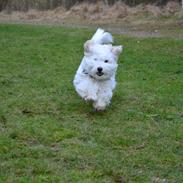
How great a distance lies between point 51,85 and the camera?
8.58 m

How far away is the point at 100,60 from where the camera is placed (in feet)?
21.4

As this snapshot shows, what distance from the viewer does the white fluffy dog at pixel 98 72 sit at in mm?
6539

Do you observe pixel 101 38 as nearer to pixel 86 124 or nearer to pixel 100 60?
pixel 100 60

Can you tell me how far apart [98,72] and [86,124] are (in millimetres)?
580

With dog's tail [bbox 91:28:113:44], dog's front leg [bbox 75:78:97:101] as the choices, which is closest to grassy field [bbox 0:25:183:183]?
dog's front leg [bbox 75:78:97:101]

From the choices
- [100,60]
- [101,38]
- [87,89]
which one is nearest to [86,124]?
[87,89]

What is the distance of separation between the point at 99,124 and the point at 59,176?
1671 mm

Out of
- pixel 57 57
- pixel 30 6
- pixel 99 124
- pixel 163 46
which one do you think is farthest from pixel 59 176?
pixel 30 6

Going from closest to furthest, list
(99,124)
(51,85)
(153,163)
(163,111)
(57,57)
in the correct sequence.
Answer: (153,163)
(99,124)
(163,111)
(51,85)
(57,57)

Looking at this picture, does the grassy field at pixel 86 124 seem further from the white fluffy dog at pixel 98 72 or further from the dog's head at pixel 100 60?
the dog's head at pixel 100 60

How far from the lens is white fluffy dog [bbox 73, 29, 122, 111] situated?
6.54 meters

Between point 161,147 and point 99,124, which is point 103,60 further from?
point 161,147

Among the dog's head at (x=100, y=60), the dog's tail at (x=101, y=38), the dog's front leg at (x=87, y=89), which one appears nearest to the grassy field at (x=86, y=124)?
the dog's front leg at (x=87, y=89)

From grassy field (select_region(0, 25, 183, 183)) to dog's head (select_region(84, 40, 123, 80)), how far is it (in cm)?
51
